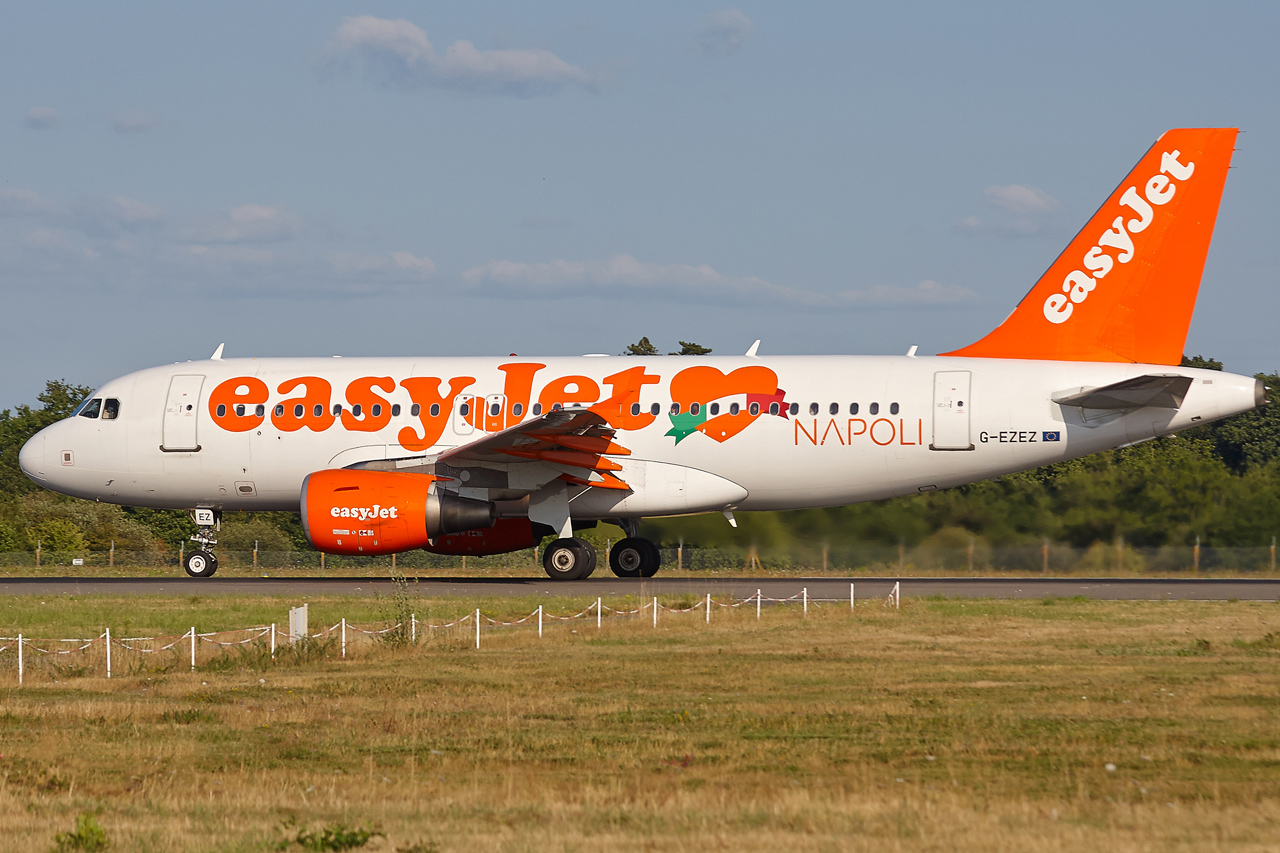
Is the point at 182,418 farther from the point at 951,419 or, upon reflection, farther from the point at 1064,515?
the point at 1064,515

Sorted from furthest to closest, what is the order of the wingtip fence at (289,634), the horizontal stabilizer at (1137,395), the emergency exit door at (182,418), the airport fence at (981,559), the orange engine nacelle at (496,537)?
1. the emergency exit door at (182,418)
2. the airport fence at (981,559)
3. the orange engine nacelle at (496,537)
4. the horizontal stabilizer at (1137,395)
5. the wingtip fence at (289,634)

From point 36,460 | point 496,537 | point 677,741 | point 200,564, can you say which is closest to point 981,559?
point 496,537

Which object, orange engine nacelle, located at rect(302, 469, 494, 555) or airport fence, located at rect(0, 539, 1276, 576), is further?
airport fence, located at rect(0, 539, 1276, 576)

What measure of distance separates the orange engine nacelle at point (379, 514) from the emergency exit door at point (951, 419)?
29.9 ft

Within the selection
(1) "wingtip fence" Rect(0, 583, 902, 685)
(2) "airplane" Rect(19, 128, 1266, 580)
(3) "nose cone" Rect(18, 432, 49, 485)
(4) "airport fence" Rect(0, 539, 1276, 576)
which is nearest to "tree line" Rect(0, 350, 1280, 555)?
(4) "airport fence" Rect(0, 539, 1276, 576)

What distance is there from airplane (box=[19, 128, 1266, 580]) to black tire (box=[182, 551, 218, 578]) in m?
1.83

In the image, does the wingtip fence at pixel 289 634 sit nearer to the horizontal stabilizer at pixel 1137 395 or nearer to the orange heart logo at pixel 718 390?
the orange heart logo at pixel 718 390

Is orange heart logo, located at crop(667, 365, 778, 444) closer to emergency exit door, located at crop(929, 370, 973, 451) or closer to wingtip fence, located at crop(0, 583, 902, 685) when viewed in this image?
emergency exit door, located at crop(929, 370, 973, 451)

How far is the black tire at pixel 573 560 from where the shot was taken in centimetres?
2889

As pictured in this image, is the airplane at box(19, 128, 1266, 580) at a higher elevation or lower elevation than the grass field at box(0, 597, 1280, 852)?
higher

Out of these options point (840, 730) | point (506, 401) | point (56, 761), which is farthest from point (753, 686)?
point (506, 401)

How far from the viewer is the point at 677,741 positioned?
11477 millimetres

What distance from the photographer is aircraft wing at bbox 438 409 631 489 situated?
85.6 ft

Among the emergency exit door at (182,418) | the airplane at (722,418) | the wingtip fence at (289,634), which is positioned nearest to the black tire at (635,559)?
the airplane at (722,418)
